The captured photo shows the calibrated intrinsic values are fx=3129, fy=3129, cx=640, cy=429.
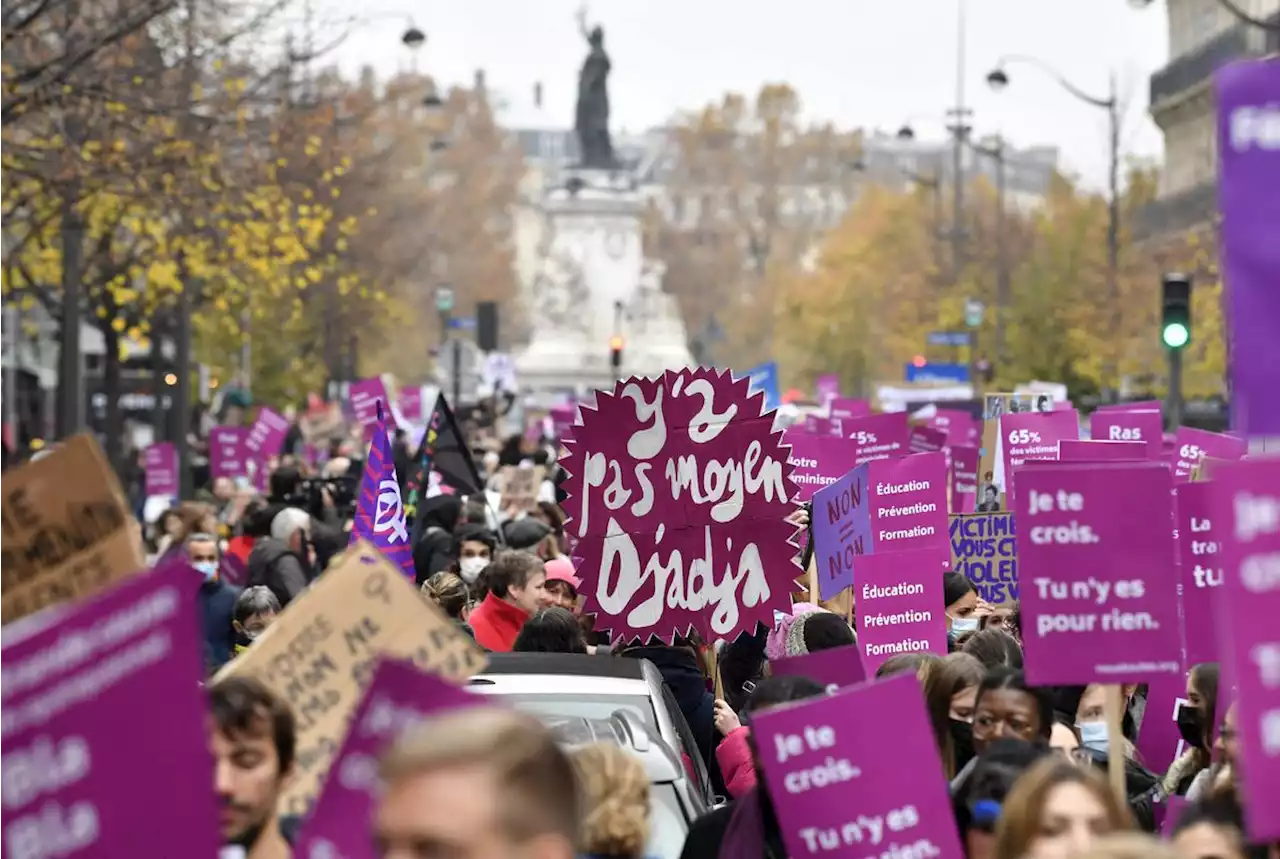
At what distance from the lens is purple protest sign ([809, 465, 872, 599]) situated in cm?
1268

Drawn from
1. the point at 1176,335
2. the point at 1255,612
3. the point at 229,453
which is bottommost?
the point at 229,453

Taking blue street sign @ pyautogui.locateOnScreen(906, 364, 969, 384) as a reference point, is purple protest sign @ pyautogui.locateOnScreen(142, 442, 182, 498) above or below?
below

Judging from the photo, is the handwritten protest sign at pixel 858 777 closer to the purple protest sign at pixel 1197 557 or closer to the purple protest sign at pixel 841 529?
the purple protest sign at pixel 1197 557

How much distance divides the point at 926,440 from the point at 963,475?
2.76ft

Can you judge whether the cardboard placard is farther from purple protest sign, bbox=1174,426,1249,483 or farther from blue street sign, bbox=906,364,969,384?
blue street sign, bbox=906,364,969,384

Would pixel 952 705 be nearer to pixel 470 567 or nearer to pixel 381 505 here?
pixel 381 505

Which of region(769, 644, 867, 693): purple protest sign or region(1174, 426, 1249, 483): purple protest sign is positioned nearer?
region(769, 644, 867, 693): purple protest sign

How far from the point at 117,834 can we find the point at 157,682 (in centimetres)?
24

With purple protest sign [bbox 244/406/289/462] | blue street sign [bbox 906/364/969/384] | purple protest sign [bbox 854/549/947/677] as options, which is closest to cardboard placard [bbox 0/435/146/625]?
purple protest sign [bbox 854/549/947/677]

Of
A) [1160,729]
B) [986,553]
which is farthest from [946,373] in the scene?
[1160,729]

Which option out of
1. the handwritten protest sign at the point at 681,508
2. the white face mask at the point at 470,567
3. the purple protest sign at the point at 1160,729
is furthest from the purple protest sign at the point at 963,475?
the purple protest sign at the point at 1160,729

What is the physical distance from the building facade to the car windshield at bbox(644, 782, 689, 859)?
53327 millimetres

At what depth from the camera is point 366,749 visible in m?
5.10

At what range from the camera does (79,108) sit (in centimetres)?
2316
